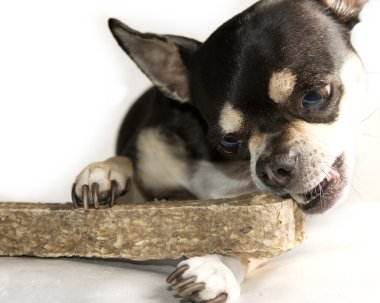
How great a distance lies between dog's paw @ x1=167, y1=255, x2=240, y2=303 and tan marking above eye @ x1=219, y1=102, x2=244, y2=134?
42 centimetres

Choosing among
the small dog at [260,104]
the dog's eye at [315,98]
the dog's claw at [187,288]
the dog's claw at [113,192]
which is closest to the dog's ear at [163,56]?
the small dog at [260,104]

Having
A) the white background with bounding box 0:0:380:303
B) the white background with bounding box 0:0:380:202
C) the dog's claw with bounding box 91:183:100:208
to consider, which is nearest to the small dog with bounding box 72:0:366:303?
the dog's claw with bounding box 91:183:100:208

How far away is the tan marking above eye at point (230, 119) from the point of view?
2.15m

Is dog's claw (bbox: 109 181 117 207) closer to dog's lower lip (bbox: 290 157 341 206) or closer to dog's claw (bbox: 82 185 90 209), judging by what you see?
dog's claw (bbox: 82 185 90 209)

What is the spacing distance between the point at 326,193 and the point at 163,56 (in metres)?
0.78

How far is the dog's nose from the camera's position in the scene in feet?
6.59

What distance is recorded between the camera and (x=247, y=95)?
210cm

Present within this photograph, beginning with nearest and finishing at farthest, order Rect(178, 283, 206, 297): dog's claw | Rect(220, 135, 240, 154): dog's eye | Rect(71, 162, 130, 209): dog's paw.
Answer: Rect(178, 283, 206, 297): dog's claw
Rect(71, 162, 130, 209): dog's paw
Rect(220, 135, 240, 154): dog's eye

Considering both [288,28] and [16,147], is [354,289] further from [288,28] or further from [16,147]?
[16,147]

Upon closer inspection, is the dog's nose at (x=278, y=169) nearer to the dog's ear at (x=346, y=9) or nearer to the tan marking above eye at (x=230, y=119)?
the tan marking above eye at (x=230, y=119)

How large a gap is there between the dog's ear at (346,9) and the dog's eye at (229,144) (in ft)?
1.82

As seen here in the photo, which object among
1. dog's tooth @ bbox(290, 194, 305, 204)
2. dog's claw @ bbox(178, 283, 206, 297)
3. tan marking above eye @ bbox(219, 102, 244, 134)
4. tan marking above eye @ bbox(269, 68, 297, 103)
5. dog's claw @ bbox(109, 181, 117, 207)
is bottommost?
dog's claw @ bbox(178, 283, 206, 297)

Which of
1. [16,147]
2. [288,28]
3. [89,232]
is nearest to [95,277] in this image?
[89,232]

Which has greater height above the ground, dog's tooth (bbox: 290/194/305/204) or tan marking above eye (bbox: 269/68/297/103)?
tan marking above eye (bbox: 269/68/297/103)
